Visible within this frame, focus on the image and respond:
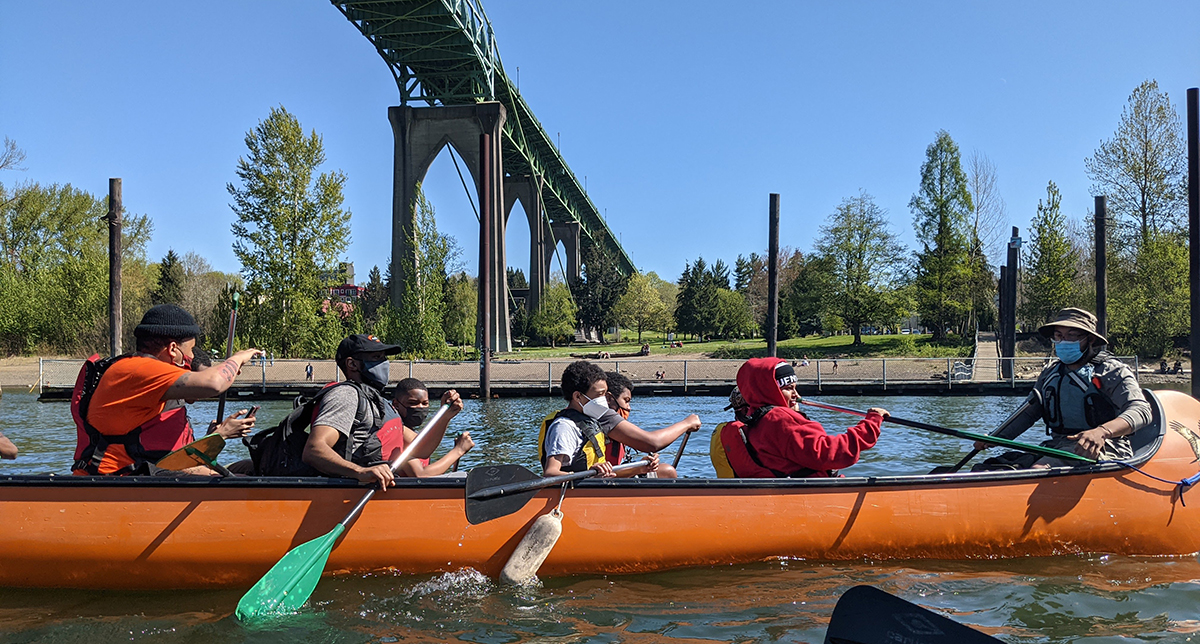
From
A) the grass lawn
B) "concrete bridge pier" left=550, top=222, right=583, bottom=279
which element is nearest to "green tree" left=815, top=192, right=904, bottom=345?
the grass lawn

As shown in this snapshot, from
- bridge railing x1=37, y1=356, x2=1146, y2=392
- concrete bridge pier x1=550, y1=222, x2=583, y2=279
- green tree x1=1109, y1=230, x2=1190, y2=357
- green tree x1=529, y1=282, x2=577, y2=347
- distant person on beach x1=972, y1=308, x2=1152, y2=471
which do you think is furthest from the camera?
concrete bridge pier x1=550, y1=222, x2=583, y2=279

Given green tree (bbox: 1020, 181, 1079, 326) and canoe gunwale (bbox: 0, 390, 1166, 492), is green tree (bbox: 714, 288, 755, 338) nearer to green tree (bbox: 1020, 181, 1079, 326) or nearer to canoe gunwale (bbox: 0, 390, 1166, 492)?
green tree (bbox: 1020, 181, 1079, 326)

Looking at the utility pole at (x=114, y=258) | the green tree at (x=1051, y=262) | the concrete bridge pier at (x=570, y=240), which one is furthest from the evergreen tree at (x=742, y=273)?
the utility pole at (x=114, y=258)

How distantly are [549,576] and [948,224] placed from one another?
43.8 meters

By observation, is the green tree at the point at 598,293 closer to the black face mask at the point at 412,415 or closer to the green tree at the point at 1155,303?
the green tree at the point at 1155,303

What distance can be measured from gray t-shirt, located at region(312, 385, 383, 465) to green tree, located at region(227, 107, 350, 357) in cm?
2875

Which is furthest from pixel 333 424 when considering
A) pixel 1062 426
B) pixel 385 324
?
pixel 385 324

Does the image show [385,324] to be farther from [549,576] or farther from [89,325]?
[549,576]

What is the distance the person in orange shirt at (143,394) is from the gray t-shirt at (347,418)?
21.7 inches

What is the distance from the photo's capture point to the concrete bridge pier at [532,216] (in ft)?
175

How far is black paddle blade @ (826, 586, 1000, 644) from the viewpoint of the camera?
9.84ft

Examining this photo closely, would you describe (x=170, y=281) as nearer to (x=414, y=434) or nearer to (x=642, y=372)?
(x=642, y=372)

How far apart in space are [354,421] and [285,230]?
30.0 m

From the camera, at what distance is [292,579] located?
4.61 metres
